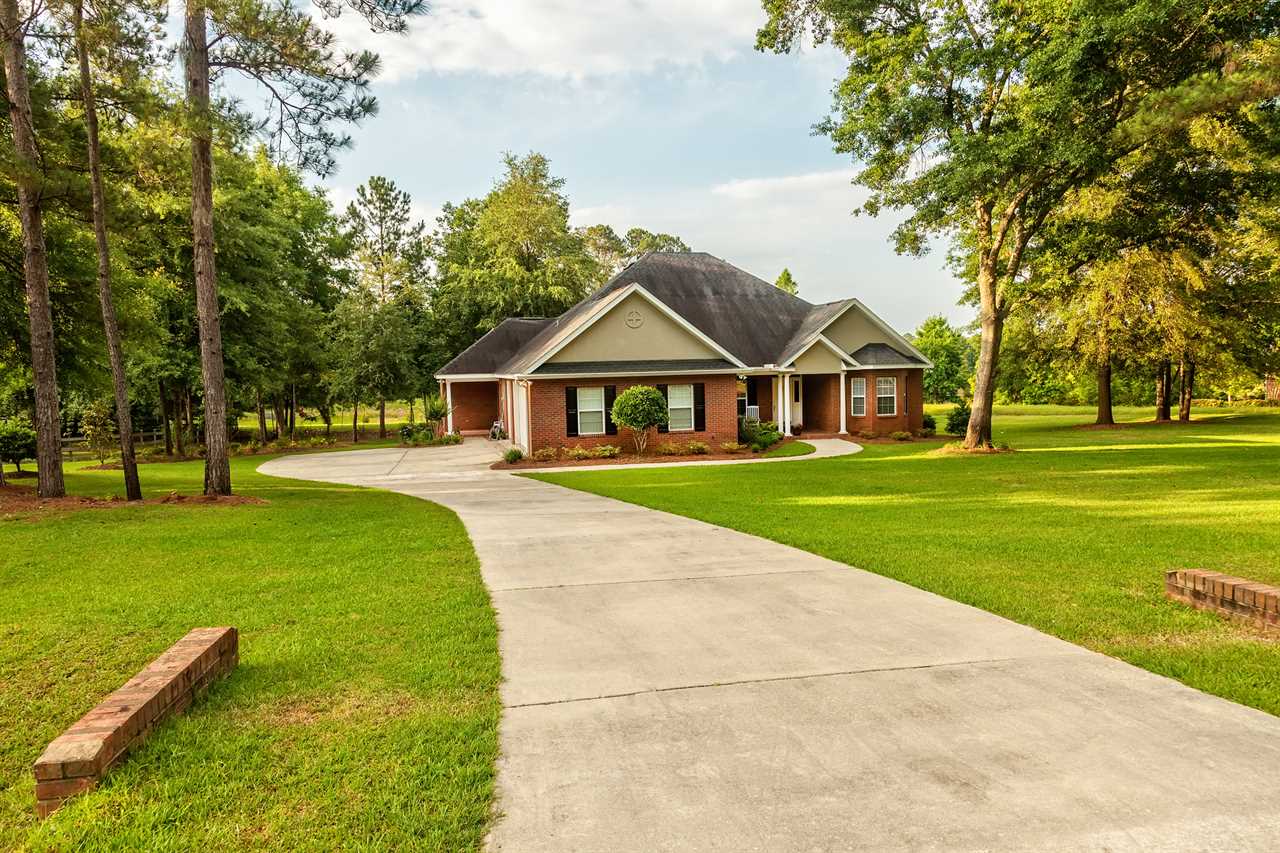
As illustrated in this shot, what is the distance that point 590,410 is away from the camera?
2269 cm

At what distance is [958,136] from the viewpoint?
54.3ft

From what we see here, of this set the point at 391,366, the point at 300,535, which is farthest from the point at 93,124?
the point at 391,366

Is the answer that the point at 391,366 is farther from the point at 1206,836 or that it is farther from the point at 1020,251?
the point at 1206,836

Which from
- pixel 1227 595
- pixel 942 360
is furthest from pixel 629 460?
pixel 942 360

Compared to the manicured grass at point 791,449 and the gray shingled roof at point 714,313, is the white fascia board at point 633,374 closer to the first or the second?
the manicured grass at point 791,449

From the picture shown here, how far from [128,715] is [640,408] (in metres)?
18.0

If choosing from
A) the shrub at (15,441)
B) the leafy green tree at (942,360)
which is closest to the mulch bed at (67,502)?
the shrub at (15,441)

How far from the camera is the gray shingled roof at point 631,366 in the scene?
2214 cm

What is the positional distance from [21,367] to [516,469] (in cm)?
1149

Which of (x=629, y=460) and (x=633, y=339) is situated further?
(x=633, y=339)

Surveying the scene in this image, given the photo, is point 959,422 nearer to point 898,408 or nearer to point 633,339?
point 898,408

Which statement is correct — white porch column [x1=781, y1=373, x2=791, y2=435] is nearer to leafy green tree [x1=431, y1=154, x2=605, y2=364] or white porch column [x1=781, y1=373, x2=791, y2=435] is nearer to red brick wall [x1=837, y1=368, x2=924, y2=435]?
red brick wall [x1=837, y1=368, x2=924, y2=435]

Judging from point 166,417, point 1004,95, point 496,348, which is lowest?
point 166,417

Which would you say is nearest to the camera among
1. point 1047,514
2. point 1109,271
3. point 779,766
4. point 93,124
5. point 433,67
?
point 779,766
